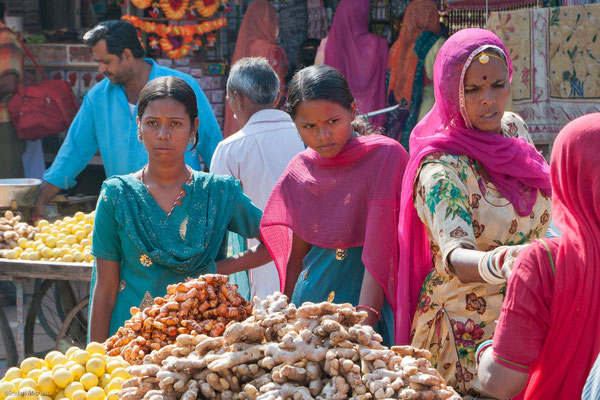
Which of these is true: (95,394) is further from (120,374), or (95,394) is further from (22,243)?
(22,243)

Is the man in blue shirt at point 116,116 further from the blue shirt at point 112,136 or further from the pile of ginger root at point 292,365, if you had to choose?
the pile of ginger root at point 292,365

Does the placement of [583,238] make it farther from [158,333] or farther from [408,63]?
[408,63]

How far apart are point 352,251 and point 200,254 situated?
0.53 meters

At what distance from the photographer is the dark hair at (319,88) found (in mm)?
2611

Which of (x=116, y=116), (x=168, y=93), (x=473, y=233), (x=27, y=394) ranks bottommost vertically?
(x=27, y=394)

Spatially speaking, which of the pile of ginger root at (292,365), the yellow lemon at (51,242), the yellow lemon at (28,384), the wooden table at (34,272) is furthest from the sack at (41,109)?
the pile of ginger root at (292,365)

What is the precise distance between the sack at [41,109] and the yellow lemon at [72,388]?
5454mm

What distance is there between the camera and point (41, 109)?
7.28m

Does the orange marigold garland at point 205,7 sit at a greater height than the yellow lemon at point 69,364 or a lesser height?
greater

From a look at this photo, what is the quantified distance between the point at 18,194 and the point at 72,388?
9.98 ft

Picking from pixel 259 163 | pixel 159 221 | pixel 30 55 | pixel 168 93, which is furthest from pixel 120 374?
pixel 30 55

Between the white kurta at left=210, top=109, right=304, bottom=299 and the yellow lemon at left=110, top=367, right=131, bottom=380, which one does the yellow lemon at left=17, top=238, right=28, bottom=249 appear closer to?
the white kurta at left=210, top=109, right=304, bottom=299

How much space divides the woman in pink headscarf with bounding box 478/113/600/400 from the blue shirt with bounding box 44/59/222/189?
2930 mm

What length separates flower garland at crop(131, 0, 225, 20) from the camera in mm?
7116
